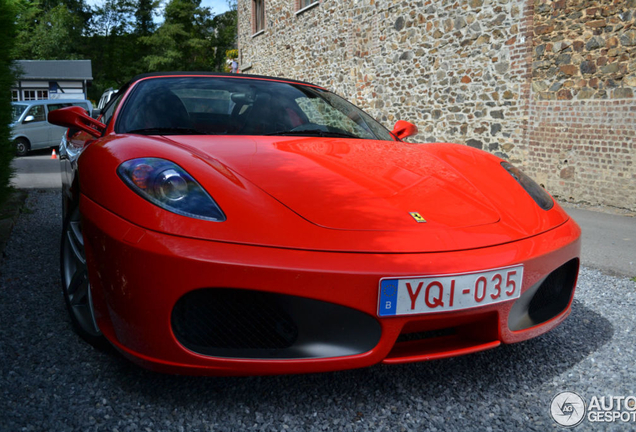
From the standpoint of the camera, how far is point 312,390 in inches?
77.5

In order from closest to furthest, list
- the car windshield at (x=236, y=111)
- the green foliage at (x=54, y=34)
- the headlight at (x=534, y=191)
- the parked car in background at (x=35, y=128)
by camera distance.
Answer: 1. the headlight at (x=534, y=191)
2. the car windshield at (x=236, y=111)
3. the parked car in background at (x=35, y=128)
4. the green foliage at (x=54, y=34)

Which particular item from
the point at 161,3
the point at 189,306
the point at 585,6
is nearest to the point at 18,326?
the point at 189,306

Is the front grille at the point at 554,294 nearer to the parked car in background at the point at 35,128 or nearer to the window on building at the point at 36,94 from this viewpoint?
the parked car in background at the point at 35,128

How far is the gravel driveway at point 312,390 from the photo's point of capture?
1754 millimetres

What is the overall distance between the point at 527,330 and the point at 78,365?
1.74m

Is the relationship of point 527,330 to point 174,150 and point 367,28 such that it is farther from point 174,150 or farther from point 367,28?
point 367,28

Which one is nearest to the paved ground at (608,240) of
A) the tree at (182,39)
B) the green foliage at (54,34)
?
the tree at (182,39)

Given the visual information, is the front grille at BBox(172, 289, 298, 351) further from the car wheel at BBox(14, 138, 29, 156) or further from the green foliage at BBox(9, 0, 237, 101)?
the green foliage at BBox(9, 0, 237, 101)

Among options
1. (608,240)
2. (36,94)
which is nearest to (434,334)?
(608,240)

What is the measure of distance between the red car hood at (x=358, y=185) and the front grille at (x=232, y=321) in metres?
0.35

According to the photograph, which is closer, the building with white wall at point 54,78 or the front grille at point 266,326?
the front grille at point 266,326

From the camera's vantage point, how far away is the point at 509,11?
324 inches

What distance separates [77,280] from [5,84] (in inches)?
120

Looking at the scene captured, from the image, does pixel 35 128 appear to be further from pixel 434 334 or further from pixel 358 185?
pixel 434 334
